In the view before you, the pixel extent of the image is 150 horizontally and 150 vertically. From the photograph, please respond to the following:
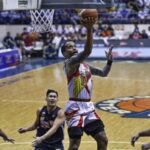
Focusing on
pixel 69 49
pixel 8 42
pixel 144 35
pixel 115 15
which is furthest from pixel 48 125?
pixel 115 15

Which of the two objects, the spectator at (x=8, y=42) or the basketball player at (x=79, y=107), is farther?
the spectator at (x=8, y=42)

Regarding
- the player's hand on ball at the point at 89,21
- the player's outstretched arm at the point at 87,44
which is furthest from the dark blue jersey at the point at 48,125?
the player's hand on ball at the point at 89,21

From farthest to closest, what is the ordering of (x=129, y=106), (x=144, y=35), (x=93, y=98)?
1. (x=144, y=35)
2. (x=93, y=98)
3. (x=129, y=106)

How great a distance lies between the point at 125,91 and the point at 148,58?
990cm

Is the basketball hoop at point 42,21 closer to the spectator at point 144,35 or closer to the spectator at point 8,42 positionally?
the spectator at point 144,35

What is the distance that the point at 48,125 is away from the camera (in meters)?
6.21

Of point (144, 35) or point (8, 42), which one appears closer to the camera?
point (144, 35)

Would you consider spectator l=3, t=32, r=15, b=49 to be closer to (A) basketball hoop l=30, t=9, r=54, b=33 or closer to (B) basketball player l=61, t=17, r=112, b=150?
(A) basketball hoop l=30, t=9, r=54, b=33

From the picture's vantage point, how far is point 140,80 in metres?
Answer: 17.4

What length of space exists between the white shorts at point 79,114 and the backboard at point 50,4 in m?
1.36

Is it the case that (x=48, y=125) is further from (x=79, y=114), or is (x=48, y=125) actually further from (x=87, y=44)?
(x=87, y=44)

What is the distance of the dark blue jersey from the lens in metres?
6.21

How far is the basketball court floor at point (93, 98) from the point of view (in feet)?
30.9

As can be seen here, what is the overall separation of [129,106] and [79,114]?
A: 247 inches
